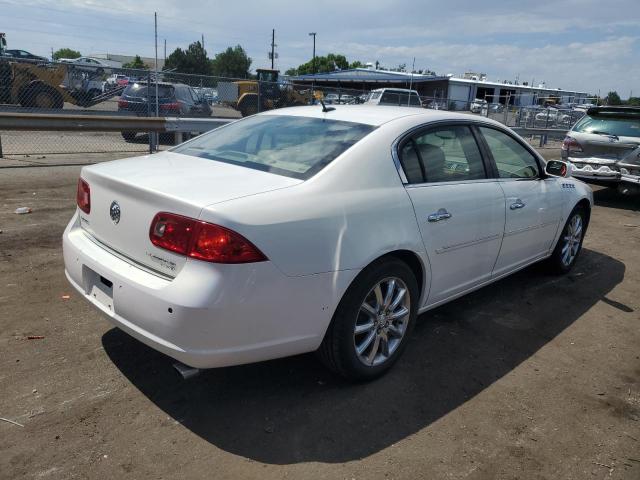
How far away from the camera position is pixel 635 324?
14.4 ft

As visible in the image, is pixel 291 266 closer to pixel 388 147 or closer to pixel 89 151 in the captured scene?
pixel 388 147

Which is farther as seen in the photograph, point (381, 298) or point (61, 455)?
point (381, 298)

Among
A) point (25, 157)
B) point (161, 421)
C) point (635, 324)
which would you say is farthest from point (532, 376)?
point (25, 157)

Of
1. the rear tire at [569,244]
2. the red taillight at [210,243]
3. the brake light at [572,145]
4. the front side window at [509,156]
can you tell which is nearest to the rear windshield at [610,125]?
the brake light at [572,145]

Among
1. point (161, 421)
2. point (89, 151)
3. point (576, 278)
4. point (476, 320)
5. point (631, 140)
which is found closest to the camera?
point (161, 421)

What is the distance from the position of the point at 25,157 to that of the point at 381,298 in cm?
954

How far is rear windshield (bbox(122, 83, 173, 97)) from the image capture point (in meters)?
12.5

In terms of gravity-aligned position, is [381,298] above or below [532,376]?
above

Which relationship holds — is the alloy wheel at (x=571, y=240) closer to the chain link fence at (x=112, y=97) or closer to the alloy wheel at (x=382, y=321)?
the alloy wheel at (x=382, y=321)

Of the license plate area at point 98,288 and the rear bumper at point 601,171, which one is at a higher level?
the rear bumper at point 601,171

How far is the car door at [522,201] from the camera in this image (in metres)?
4.14

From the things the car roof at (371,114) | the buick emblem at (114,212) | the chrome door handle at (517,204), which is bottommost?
the chrome door handle at (517,204)

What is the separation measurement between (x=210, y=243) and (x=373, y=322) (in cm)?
117

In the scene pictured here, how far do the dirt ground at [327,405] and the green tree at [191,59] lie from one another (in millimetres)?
78901
